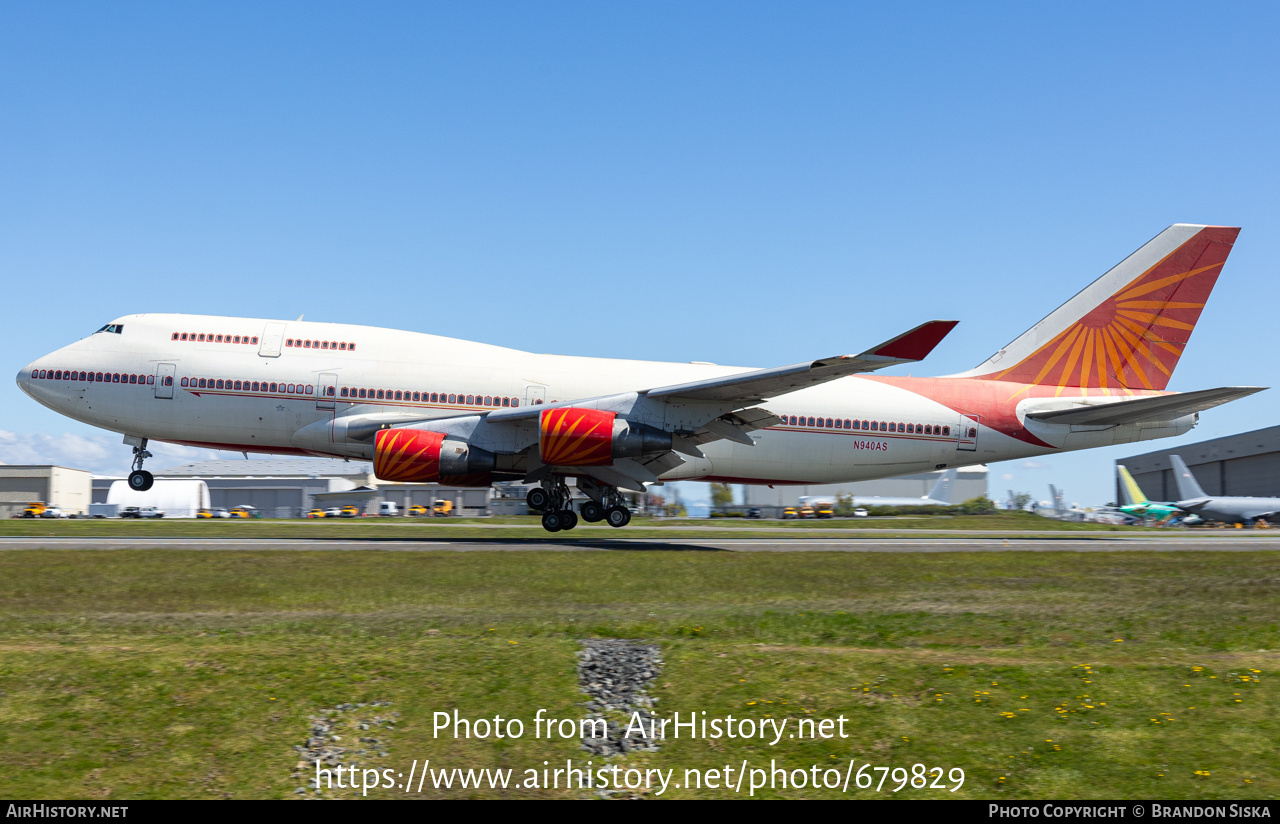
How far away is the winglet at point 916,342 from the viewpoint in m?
24.6

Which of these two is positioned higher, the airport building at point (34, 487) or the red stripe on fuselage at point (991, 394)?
the red stripe on fuselage at point (991, 394)

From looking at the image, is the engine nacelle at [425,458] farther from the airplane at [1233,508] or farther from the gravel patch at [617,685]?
the airplane at [1233,508]

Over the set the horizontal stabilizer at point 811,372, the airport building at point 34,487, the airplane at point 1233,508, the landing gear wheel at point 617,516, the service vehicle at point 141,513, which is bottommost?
the airplane at point 1233,508

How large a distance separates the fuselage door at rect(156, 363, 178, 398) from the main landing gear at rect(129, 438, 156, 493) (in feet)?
7.84

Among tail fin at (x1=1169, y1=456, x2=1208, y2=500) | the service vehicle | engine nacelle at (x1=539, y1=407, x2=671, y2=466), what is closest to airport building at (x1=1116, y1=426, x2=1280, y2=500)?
tail fin at (x1=1169, y1=456, x2=1208, y2=500)

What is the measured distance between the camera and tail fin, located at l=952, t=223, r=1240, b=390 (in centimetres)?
3503

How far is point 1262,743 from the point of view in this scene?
11.0 meters

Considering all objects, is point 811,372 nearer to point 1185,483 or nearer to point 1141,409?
point 1141,409

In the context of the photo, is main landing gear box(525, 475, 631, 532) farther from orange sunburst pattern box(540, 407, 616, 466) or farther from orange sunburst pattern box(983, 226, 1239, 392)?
orange sunburst pattern box(983, 226, 1239, 392)

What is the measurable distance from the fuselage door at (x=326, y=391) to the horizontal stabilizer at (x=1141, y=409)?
24.6m

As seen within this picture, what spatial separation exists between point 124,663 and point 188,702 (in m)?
1.64

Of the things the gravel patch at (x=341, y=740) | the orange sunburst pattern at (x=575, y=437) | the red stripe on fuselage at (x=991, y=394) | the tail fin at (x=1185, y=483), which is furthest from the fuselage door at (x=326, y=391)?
the tail fin at (x=1185, y=483)

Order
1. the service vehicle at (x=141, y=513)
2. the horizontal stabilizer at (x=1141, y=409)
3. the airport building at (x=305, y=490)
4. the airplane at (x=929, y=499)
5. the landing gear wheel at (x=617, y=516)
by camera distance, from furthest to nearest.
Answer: the airplane at (x=929, y=499) < the airport building at (x=305, y=490) < the service vehicle at (x=141, y=513) < the landing gear wheel at (x=617, y=516) < the horizontal stabilizer at (x=1141, y=409)
